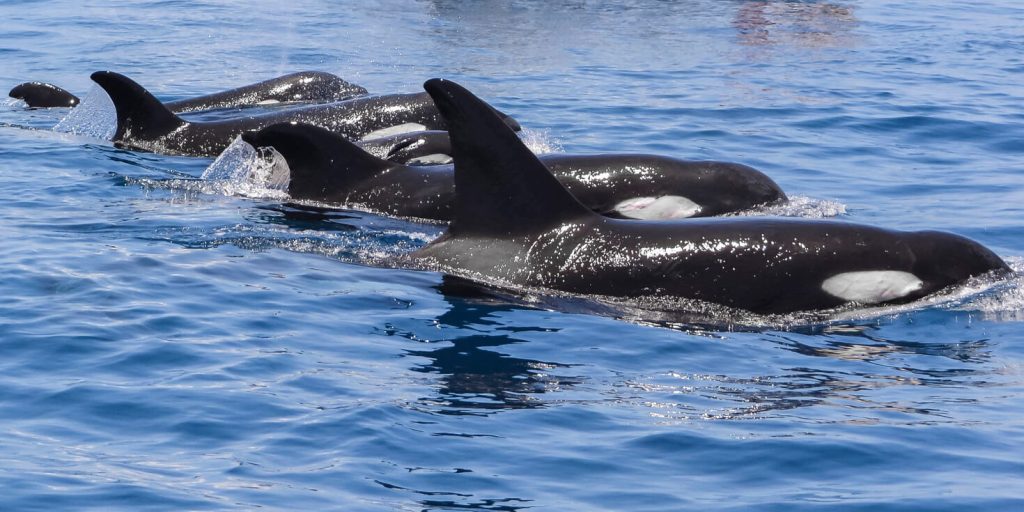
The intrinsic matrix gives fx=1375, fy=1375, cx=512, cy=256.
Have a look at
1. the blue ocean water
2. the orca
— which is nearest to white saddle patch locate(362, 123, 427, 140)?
the blue ocean water

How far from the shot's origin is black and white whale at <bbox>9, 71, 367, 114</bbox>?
18703 mm

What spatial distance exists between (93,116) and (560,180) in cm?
702

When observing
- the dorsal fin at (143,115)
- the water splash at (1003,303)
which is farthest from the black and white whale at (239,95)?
the water splash at (1003,303)

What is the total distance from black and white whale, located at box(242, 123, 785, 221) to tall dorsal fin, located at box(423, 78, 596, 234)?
2703 mm

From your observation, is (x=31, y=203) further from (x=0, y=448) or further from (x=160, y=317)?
(x=0, y=448)

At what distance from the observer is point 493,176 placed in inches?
383

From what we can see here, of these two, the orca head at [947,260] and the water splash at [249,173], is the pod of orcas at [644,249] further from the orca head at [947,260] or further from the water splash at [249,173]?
the water splash at [249,173]

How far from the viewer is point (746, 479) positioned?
21.7 ft

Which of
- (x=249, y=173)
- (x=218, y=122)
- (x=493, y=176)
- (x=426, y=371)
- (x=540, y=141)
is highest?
(x=493, y=176)

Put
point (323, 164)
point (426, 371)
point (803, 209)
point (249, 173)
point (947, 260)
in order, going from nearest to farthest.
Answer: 1. point (426, 371)
2. point (947, 260)
3. point (323, 164)
4. point (803, 209)
5. point (249, 173)

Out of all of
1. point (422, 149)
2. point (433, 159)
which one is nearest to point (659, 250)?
point (433, 159)

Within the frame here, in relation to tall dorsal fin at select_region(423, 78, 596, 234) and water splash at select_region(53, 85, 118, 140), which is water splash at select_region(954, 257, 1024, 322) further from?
water splash at select_region(53, 85, 118, 140)

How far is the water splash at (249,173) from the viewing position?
13.8m

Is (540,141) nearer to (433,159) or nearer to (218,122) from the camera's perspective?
(433,159)
